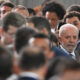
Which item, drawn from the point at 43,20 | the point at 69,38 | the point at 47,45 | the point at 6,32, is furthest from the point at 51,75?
the point at 69,38

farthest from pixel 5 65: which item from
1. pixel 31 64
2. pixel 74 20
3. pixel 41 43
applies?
pixel 74 20

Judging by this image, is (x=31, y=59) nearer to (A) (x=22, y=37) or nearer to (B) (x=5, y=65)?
(B) (x=5, y=65)

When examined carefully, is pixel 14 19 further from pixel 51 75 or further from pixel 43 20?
pixel 51 75

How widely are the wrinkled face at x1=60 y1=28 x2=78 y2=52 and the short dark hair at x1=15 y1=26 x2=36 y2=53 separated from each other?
234cm

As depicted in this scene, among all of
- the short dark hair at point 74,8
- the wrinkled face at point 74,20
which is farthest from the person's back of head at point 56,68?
the short dark hair at point 74,8

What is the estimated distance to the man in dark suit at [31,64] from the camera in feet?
9.66

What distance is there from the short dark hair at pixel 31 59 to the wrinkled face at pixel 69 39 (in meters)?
3.36

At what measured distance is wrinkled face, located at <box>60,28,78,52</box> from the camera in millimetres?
6425

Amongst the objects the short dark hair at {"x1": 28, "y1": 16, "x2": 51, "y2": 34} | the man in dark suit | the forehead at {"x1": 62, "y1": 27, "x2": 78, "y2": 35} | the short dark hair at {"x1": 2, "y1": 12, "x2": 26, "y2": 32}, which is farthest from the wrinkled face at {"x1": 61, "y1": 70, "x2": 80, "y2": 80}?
the forehead at {"x1": 62, "y1": 27, "x2": 78, "y2": 35}

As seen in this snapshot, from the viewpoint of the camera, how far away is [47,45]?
12.4ft

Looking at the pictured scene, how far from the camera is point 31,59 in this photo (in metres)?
2.98

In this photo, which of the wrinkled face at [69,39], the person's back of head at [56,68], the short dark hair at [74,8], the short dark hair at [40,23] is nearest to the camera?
the person's back of head at [56,68]

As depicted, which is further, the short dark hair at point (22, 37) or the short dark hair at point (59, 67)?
the short dark hair at point (22, 37)

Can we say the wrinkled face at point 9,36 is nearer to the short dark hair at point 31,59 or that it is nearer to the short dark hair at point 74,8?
the short dark hair at point 31,59
